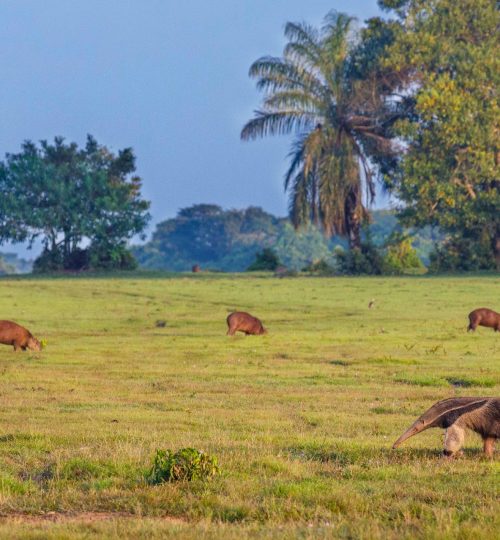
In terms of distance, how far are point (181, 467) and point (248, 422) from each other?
4.16 meters

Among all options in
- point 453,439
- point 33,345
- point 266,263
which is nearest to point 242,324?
point 33,345

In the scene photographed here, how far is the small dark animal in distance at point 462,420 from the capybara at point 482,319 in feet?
52.6

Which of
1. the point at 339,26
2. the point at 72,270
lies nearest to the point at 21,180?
the point at 72,270

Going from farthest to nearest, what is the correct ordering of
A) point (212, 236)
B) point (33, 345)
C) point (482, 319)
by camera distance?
point (212, 236)
point (482, 319)
point (33, 345)

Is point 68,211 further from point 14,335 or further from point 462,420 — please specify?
point 462,420

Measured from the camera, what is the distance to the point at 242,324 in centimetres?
2508

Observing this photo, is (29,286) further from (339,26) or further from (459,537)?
(459,537)

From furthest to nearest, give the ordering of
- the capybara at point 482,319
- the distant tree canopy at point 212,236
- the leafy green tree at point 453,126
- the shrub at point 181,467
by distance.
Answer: the distant tree canopy at point 212,236
the leafy green tree at point 453,126
the capybara at point 482,319
the shrub at point 181,467

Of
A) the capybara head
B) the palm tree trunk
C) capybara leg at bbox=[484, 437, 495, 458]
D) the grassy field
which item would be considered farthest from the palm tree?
capybara leg at bbox=[484, 437, 495, 458]

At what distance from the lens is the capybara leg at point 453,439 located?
30.9 feet

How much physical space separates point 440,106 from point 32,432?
34.6 m

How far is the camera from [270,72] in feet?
158

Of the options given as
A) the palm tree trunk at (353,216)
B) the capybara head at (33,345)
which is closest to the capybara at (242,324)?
the capybara head at (33,345)

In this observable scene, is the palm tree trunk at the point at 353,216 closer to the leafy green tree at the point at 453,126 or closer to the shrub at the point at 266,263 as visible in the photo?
the leafy green tree at the point at 453,126
